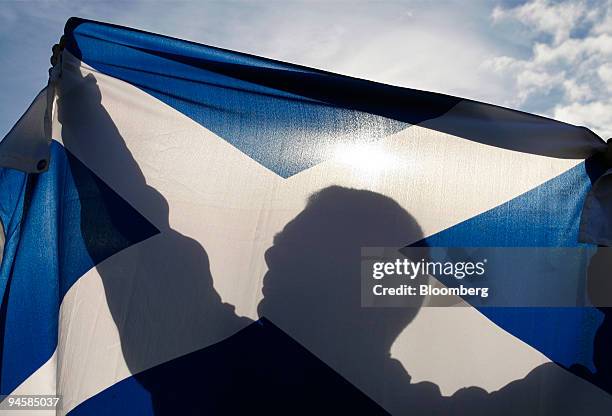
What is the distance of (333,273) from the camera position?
91.1 inches

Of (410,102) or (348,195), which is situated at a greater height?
(410,102)

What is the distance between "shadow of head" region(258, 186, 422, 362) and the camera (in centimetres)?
225

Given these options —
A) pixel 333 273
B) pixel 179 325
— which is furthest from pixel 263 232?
pixel 179 325

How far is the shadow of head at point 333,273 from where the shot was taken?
2254mm

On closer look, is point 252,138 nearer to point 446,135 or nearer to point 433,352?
point 446,135

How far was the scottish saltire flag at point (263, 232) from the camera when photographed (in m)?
2.21

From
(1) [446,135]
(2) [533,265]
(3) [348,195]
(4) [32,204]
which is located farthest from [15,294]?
(2) [533,265]

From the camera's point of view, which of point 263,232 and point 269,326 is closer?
point 269,326

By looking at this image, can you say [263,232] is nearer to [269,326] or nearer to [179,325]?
[269,326]

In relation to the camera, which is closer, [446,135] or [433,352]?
[433,352]

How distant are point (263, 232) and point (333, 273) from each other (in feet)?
1.21

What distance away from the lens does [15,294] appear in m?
2.47

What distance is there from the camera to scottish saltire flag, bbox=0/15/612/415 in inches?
87.0

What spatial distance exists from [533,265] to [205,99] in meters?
1.72
